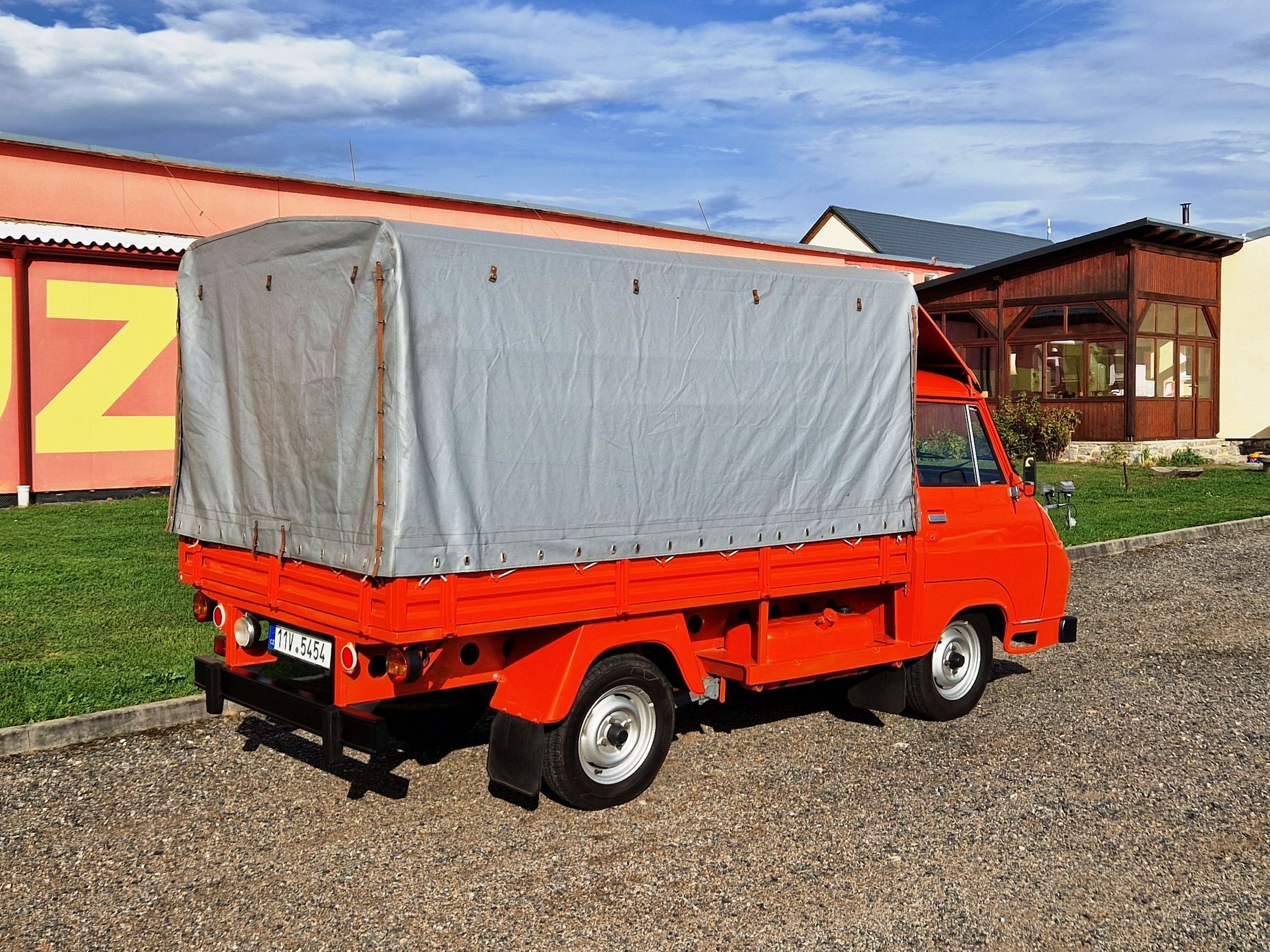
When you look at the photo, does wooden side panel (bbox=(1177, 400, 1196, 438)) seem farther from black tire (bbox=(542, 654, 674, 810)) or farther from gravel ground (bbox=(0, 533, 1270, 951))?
black tire (bbox=(542, 654, 674, 810))

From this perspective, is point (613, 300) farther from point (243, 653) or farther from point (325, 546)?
point (243, 653)

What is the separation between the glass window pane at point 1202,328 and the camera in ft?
95.5

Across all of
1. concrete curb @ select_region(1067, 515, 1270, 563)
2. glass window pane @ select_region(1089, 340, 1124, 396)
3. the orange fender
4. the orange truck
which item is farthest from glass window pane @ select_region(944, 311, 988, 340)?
the orange fender

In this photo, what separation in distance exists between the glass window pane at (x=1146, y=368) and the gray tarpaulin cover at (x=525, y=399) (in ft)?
74.3

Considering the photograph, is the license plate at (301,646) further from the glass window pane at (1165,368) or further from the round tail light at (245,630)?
the glass window pane at (1165,368)

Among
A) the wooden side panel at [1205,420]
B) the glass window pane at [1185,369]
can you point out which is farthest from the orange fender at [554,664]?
the wooden side panel at [1205,420]

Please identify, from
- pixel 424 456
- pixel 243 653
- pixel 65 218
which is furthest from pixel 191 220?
pixel 424 456

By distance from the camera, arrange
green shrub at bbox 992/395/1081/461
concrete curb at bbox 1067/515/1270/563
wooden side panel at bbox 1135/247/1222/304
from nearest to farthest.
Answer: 1. concrete curb at bbox 1067/515/1270/563
2. green shrub at bbox 992/395/1081/461
3. wooden side panel at bbox 1135/247/1222/304

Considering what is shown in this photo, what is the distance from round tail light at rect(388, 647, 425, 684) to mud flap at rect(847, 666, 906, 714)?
322 cm

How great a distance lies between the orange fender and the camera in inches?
210

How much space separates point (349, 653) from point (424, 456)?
3.08ft

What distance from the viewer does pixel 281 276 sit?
5594 millimetres

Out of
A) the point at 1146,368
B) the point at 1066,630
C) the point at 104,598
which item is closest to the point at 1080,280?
the point at 1146,368

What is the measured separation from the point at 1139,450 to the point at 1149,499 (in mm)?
8152
